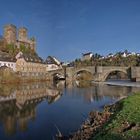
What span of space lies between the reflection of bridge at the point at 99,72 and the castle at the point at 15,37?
16693 millimetres

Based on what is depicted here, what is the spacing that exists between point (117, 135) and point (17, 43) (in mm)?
77521

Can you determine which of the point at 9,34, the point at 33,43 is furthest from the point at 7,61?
the point at 33,43

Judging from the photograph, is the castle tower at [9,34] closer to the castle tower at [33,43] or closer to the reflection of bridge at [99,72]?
the castle tower at [33,43]

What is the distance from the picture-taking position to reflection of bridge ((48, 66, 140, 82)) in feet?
220

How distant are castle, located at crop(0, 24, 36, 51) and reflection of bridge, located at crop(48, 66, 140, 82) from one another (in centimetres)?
1669

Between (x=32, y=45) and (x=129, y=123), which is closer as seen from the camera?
(x=129, y=123)

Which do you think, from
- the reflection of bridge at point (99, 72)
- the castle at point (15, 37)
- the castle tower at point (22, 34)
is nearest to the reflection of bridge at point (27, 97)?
the reflection of bridge at point (99, 72)

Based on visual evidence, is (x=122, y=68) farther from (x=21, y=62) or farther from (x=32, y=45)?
(x=32, y=45)

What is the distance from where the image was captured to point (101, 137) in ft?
31.0

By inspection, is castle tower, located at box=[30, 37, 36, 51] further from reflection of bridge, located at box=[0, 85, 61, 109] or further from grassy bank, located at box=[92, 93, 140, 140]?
grassy bank, located at box=[92, 93, 140, 140]

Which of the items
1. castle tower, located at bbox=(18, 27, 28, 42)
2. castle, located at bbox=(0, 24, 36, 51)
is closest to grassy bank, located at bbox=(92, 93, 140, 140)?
castle, located at bbox=(0, 24, 36, 51)

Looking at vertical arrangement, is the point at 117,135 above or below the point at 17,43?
below

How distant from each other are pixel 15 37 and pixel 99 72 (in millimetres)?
30853

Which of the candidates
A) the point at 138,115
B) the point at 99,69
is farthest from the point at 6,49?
the point at 138,115
